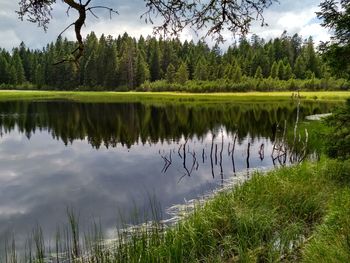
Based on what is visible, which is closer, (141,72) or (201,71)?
(201,71)

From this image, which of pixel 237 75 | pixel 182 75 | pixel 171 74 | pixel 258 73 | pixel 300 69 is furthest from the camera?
pixel 171 74

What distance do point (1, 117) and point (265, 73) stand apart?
285ft

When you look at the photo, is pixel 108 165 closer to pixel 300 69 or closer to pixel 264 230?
pixel 264 230

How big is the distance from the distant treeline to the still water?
6458cm

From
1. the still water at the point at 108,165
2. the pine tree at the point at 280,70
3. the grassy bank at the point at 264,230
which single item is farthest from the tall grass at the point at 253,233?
the pine tree at the point at 280,70

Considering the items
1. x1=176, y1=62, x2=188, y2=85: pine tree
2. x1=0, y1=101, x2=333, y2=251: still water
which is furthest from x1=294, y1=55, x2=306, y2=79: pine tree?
x1=0, y1=101, x2=333, y2=251: still water

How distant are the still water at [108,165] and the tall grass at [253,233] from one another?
3793 mm

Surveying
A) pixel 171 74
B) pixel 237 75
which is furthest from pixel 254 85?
pixel 171 74

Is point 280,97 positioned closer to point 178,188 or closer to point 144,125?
point 144,125

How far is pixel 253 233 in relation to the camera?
26.3 feet

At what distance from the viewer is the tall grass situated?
6.80m

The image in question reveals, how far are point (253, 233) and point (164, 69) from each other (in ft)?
409

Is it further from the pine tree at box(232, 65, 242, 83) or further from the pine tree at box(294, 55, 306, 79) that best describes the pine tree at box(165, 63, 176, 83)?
the pine tree at box(294, 55, 306, 79)

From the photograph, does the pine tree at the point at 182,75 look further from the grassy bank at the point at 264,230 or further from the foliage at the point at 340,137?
the grassy bank at the point at 264,230
